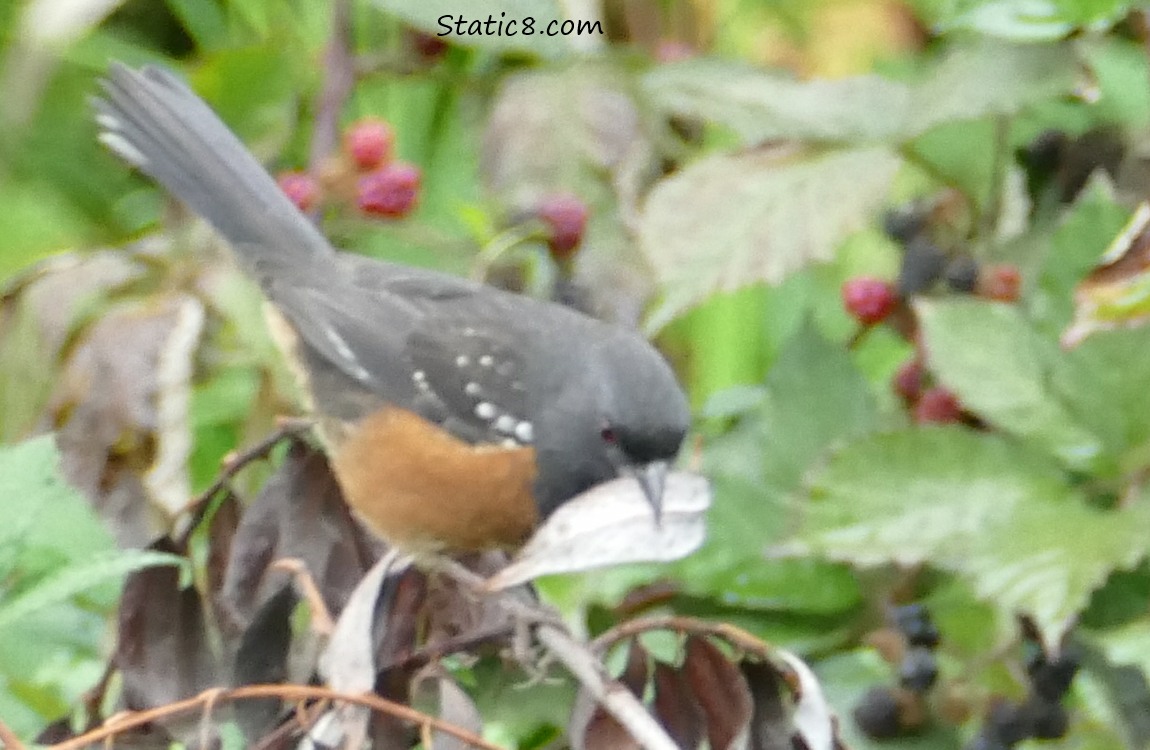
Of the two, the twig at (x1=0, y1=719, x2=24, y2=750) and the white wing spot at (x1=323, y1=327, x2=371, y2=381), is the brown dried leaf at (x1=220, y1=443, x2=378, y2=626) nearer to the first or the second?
the twig at (x1=0, y1=719, x2=24, y2=750)

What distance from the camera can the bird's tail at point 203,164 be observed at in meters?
1.96

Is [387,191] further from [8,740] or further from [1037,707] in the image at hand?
[8,740]

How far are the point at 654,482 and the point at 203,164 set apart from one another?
2.71 feet

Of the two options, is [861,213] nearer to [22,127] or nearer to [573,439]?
[573,439]

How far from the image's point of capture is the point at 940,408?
175 centimetres

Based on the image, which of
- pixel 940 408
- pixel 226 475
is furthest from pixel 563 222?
pixel 226 475

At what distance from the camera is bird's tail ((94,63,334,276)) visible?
196cm

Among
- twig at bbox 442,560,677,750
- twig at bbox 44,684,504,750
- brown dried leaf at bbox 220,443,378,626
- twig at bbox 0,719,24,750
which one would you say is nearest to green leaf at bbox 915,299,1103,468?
twig at bbox 442,560,677,750

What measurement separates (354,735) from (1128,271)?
76 cm

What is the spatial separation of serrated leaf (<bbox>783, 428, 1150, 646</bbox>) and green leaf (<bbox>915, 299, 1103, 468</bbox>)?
32 millimetres

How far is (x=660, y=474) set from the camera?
1593 millimetres

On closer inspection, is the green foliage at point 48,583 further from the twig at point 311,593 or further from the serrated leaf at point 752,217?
the serrated leaf at point 752,217

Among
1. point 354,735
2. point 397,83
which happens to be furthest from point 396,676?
point 397,83

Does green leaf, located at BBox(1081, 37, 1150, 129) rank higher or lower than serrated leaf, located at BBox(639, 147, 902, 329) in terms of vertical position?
higher
